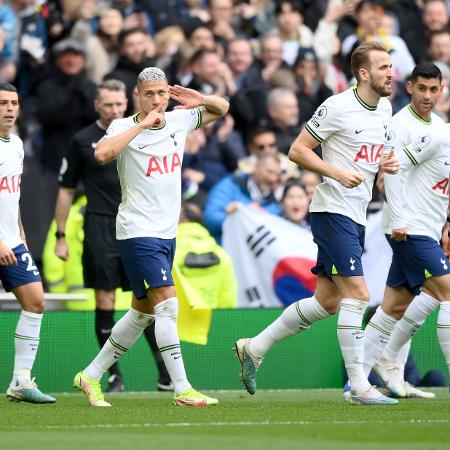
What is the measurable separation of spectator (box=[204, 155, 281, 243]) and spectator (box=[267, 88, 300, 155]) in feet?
5.27

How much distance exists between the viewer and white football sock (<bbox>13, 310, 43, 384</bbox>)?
11391 millimetres

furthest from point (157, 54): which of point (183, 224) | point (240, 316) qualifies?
point (240, 316)

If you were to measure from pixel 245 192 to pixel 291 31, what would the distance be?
4.34 metres

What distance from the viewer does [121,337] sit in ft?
36.3

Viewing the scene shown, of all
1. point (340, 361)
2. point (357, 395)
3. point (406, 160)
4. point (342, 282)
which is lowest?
point (340, 361)

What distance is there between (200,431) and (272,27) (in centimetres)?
1248

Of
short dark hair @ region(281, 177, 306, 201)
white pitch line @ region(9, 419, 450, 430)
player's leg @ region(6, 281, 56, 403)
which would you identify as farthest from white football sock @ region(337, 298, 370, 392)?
short dark hair @ region(281, 177, 306, 201)

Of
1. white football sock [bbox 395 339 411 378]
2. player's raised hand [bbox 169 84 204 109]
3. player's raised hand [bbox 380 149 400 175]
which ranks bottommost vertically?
white football sock [bbox 395 339 411 378]

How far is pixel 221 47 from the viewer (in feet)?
64.2

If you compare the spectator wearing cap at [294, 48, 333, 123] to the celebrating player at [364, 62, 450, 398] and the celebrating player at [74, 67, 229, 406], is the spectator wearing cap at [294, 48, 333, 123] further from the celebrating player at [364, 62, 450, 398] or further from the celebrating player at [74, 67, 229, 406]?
the celebrating player at [74, 67, 229, 406]

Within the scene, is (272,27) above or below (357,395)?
above

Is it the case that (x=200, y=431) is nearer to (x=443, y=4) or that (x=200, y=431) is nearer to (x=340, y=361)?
(x=340, y=361)

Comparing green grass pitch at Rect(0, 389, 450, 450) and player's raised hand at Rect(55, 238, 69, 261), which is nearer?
green grass pitch at Rect(0, 389, 450, 450)

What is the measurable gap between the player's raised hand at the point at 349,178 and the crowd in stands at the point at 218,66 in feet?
18.1
